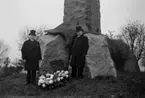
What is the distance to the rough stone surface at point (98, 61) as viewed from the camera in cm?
812

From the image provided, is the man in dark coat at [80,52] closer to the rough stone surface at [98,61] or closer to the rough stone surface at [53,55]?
the rough stone surface at [98,61]

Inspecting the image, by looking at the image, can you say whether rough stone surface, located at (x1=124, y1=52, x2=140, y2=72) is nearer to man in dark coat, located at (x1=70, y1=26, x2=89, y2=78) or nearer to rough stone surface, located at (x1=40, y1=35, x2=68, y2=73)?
rough stone surface, located at (x1=40, y1=35, x2=68, y2=73)

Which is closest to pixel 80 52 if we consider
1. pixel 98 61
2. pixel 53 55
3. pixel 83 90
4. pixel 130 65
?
pixel 98 61

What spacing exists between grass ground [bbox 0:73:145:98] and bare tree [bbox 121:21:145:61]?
1984cm

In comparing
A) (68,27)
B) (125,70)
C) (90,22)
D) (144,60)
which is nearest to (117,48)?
(125,70)

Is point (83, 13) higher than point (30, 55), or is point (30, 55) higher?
point (83, 13)

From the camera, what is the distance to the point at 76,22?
34.6 feet

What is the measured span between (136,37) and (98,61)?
65.7 ft

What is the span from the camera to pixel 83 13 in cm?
1052

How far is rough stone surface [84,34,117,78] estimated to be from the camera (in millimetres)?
8117

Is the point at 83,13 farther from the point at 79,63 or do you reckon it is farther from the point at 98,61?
the point at 79,63

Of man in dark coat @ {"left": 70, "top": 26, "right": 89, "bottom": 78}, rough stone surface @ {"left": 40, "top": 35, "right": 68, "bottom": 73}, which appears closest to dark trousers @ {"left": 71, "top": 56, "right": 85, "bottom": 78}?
man in dark coat @ {"left": 70, "top": 26, "right": 89, "bottom": 78}

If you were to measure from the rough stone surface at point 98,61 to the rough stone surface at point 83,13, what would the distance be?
1.89 metres

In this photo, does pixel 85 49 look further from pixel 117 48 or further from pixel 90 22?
pixel 117 48
